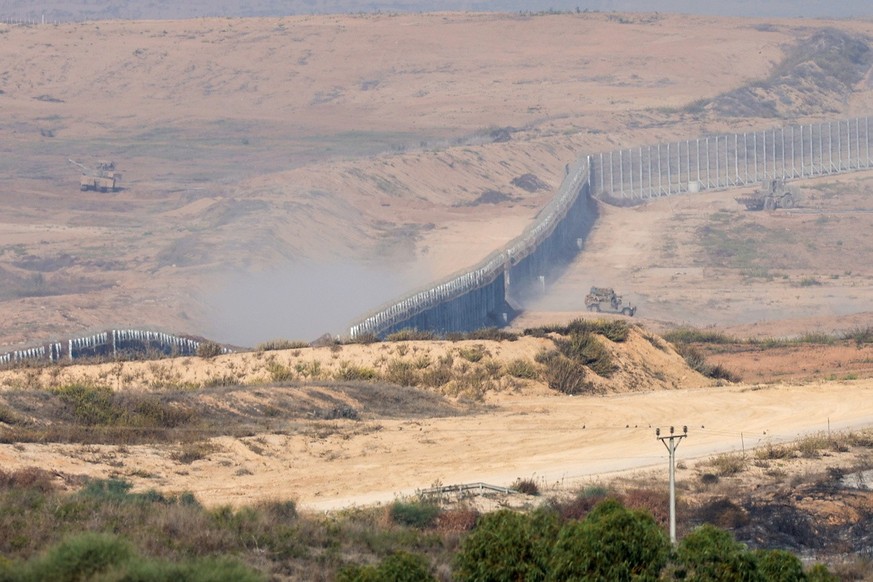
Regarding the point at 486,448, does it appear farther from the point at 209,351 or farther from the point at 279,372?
the point at 209,351

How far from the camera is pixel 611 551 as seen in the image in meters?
11.2

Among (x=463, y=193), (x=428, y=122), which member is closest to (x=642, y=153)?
(x=463, y=193)

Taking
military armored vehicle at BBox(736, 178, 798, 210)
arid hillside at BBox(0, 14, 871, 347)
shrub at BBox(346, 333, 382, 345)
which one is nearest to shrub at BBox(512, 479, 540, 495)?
shrub at BBox(346, 333, 382, 345)

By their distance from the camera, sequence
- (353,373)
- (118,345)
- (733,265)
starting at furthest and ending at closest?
1. (733,265)
2. (118,345)
3. (353,373)

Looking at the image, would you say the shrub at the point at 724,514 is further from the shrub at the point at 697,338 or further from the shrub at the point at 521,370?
the shrub at the point at 697,338

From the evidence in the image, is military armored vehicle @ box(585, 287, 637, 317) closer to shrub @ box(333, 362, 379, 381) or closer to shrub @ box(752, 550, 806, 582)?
shrub @ box(333, 362, 379, 381)

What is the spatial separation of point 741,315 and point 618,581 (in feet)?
125

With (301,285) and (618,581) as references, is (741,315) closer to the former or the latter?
(301,285)

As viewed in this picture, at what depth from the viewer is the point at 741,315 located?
48438mm

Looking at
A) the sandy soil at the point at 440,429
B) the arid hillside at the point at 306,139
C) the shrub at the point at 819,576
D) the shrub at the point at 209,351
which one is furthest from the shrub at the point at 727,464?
the arid hillside at the point at 306,139

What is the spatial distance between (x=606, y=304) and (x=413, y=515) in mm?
32393

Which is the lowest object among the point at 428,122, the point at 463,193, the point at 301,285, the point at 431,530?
the point at 431,530

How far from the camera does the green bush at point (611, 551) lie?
1112 centimetres

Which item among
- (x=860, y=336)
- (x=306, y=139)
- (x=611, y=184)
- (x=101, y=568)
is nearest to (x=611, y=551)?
(x=101, y=568)
